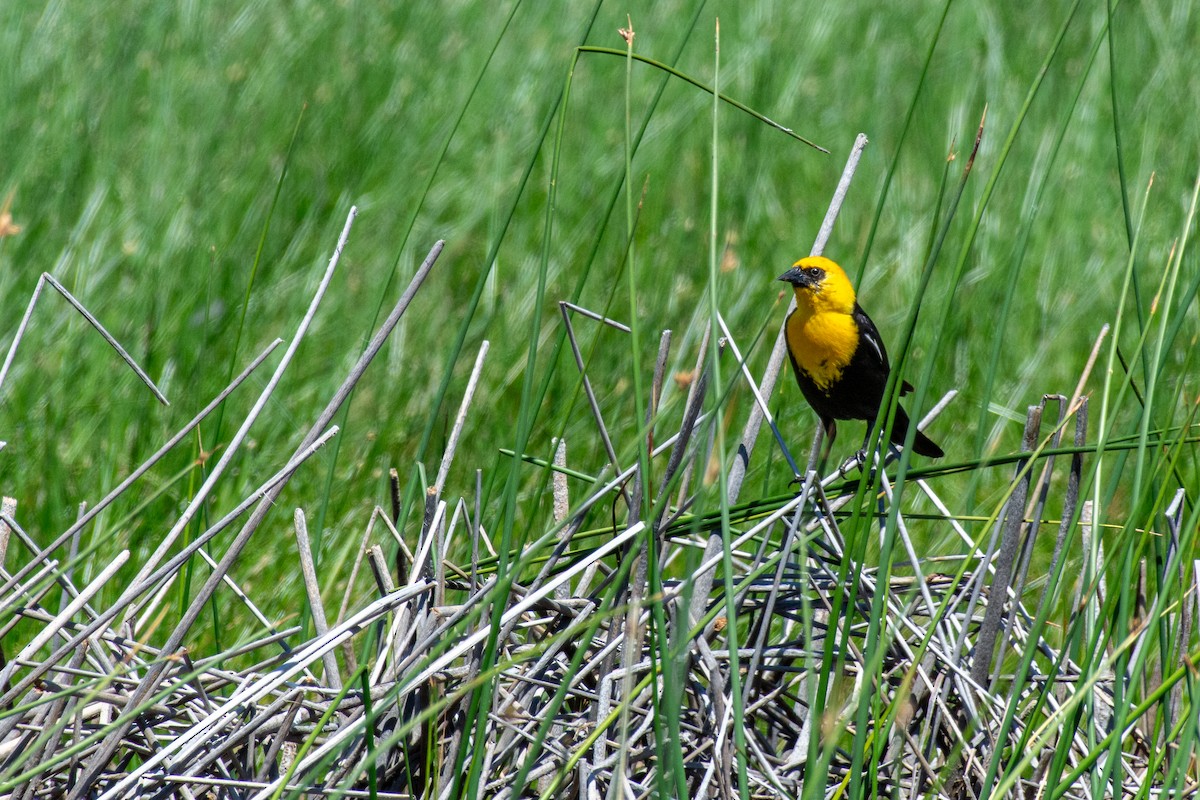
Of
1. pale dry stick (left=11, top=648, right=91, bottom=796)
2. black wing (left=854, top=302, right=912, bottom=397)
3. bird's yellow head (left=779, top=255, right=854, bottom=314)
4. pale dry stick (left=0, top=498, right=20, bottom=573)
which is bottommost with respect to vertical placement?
pale dry stick (left=11, top=648, right=91, bottom=796)

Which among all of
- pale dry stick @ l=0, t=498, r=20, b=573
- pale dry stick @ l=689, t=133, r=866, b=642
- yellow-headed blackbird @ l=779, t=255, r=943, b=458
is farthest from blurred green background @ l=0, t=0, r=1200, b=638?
pale dry stick @ l=689, t=133, r=866, b=642

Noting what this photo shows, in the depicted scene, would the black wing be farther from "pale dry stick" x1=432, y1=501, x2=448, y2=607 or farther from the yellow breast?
"pale dry stick" x1=432, y1=501, x2=448, y2=607

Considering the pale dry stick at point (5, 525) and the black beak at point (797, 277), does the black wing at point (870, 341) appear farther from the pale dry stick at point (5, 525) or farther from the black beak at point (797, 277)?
the pale dry stick at point (5, 525)

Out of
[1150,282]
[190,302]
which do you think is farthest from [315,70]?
[1150,282]

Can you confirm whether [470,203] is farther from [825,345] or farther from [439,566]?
[439,566]

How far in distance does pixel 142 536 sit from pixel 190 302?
0.88 meters

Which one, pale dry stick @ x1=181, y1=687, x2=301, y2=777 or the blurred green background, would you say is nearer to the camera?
pale dry stick @ x1=181, y1=687, x2=301, y2=777

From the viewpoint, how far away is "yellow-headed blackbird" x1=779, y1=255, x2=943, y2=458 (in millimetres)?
2799

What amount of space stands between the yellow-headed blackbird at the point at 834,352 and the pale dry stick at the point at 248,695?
1320 millimetres

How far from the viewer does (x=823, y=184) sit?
4820mm

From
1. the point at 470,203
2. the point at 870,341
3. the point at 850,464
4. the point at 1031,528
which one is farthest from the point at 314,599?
the point at 470,203

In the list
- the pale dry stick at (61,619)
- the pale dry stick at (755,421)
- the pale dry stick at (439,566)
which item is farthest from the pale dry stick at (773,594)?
the pale dry stick at (61,619)

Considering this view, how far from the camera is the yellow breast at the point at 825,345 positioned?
2.82 metres

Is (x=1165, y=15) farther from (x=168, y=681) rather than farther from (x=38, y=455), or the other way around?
(x=168, y=681)
